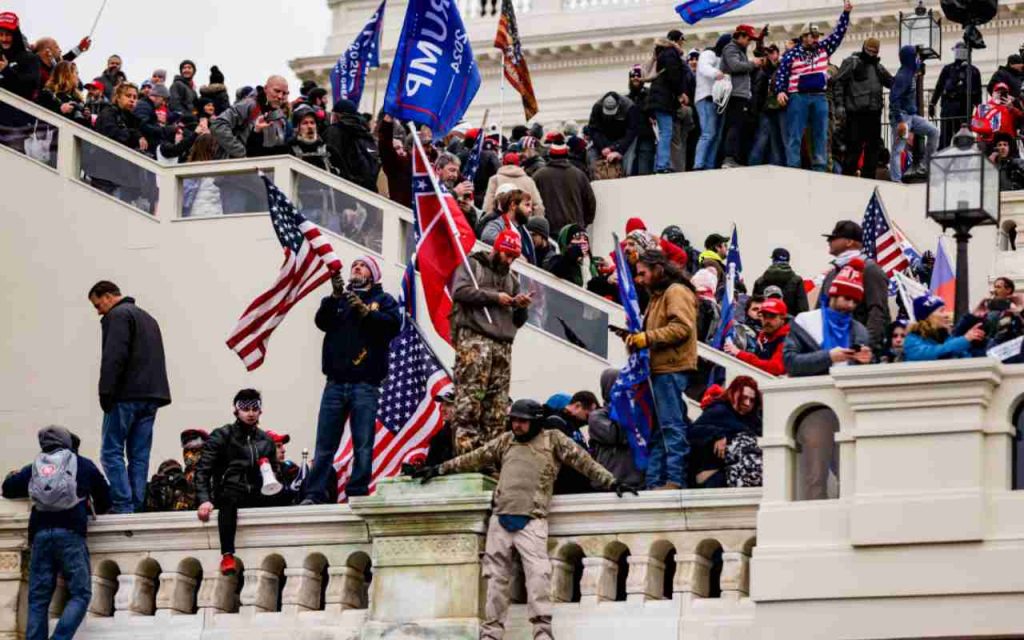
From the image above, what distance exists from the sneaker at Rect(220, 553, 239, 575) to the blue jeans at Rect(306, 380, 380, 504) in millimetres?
1115

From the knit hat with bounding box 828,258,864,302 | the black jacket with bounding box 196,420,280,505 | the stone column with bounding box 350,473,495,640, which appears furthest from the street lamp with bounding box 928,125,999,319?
the black jacket with bounding box 196,420,280,505

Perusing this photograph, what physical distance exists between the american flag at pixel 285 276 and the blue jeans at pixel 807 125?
7989 millimetres

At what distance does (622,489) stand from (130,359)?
4.88 metres

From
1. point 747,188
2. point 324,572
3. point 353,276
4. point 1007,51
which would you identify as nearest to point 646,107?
point 747,188

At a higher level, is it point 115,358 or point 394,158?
point 394,158

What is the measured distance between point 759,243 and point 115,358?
30.9ft

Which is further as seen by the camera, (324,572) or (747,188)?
(747,188)

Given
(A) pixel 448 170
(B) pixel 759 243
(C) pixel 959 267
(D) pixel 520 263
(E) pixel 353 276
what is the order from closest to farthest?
(C) pixel 959 267 → (E) pixel 353 276 → (D) pixel 520 263 → (A) pixel 448 170 → (B) pixel 759 243

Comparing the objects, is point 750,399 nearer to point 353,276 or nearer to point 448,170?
point 353,276

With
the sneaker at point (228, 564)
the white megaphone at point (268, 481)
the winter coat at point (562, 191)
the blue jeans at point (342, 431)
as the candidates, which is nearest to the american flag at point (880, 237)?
the winter coat at point (562, 191)

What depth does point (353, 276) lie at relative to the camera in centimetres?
2270

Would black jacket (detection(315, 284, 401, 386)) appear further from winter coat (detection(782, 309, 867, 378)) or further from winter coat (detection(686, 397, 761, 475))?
winter coat (detection(782, 309, 867, 378))

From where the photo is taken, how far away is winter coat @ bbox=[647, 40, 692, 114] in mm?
30844

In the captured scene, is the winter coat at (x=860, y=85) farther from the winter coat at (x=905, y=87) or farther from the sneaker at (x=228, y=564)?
the sneaker at (x=228, y=564)
